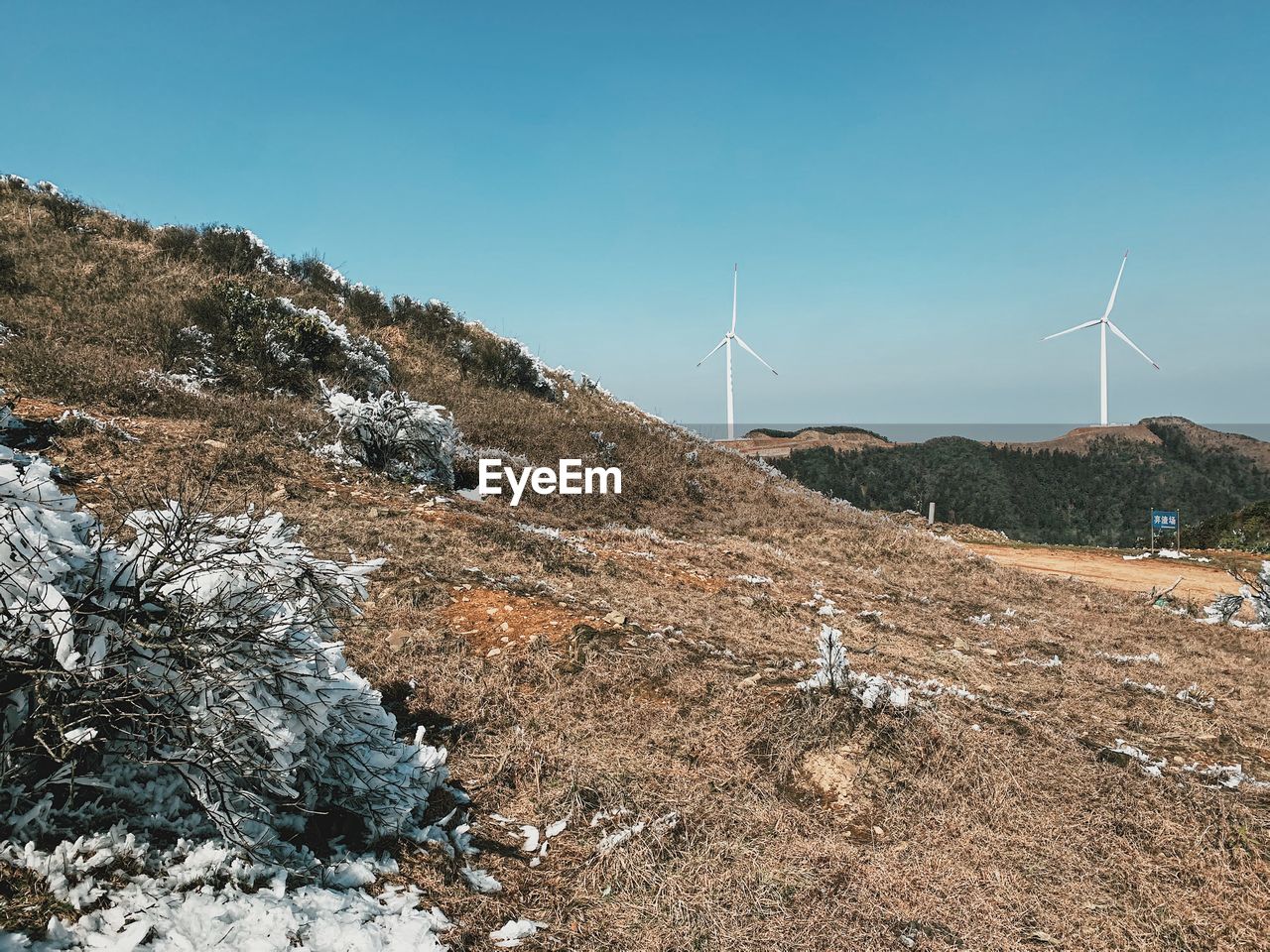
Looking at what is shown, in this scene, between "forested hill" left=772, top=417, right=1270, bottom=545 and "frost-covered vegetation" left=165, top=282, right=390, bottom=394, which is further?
"forested hill" left=772, top=417, right=1270, bottom=545

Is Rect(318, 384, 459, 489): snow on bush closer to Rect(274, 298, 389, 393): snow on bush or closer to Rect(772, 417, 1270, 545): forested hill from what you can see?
Rect(274, 298, 389, 393): snow on bush

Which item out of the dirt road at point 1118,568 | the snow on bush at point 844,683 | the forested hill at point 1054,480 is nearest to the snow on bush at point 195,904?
the snow on bush at point 844,683

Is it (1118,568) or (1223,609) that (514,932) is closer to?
(1223,609)

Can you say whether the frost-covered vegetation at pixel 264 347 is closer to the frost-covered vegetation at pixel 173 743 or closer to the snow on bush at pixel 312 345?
the snow on bush at pixel 312 345

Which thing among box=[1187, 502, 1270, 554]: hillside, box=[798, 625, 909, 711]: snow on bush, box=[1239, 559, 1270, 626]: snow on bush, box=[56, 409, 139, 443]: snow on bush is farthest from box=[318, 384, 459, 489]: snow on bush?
box=[1187, 502, 1270, 554]: hillside

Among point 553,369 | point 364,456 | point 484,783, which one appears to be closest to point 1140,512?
point 553,369

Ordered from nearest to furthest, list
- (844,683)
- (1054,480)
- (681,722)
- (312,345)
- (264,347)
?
(681,722) < (844,683) < (264,347) < (312,345) < (1054,480)

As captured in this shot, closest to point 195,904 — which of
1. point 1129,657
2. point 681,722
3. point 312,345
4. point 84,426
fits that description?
point 681,722
